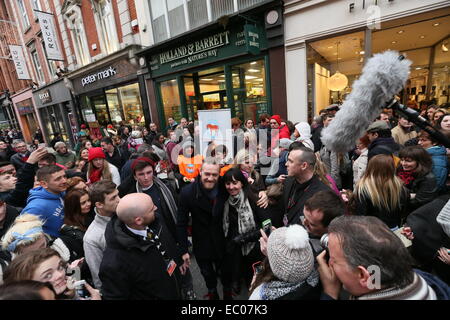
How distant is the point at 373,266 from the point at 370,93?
763 mm

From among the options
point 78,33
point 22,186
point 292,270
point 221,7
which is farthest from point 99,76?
point 292,270

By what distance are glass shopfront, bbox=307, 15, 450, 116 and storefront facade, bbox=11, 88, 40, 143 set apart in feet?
77.2

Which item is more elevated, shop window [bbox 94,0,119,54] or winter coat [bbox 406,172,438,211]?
shop window [bbox 94,0,119,54]

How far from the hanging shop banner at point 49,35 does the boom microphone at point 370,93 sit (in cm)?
1688

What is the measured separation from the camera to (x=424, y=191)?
8.18 ft

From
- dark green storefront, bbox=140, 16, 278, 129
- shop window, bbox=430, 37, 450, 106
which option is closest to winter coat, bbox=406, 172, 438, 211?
dark green storefront, bbox=140, 16, 278, 129

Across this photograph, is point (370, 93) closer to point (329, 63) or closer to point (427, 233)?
point (427, 233)

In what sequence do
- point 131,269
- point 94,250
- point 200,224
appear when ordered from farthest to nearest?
point 200,224
point 94,250
point 131,269

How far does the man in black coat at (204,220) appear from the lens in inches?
94.7

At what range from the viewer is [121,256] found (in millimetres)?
1644

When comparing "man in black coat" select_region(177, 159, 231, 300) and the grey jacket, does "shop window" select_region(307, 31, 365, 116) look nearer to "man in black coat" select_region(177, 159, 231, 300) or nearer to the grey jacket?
"man in black coat" select_region(177, 159, 231, 300)

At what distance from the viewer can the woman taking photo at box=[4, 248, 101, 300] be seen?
128cm

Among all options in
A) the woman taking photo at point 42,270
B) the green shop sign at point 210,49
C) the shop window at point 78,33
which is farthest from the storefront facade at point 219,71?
the woman taking photo at point 42,270

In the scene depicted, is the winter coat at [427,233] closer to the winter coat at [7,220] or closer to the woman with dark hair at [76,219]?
the woman with dark hair at [76,219]
